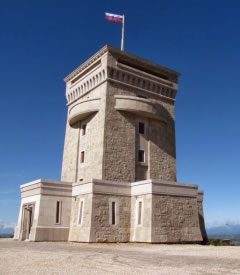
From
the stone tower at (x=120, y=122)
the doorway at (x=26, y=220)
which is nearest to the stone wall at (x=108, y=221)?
the stone tower at (x=120, y=122)

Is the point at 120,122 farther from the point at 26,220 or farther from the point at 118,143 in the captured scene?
the point at 26,220

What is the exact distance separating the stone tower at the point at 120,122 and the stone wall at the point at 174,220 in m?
5.60

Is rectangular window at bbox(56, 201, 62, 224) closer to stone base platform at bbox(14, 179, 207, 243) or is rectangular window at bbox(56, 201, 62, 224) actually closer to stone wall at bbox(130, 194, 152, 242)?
stone base platform at bbox(14, 179, 207, 243)

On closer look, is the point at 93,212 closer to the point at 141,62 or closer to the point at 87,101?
the point at 87,101

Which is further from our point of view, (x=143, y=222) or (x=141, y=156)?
(x=141, y=156)

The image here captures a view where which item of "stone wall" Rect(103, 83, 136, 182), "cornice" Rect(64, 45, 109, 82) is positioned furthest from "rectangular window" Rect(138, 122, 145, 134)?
"cornice" Rect(64, 45, 109, 82)

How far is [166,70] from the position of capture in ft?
123

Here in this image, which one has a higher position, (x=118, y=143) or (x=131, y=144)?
(x=131, y=144)

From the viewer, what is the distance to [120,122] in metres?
32.3

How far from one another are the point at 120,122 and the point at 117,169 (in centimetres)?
480

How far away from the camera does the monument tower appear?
86.4 ft

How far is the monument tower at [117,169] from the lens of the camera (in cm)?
2633

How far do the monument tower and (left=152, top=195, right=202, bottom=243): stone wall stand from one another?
3.0 inches

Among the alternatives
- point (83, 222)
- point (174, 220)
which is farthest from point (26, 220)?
point (174, 220)
